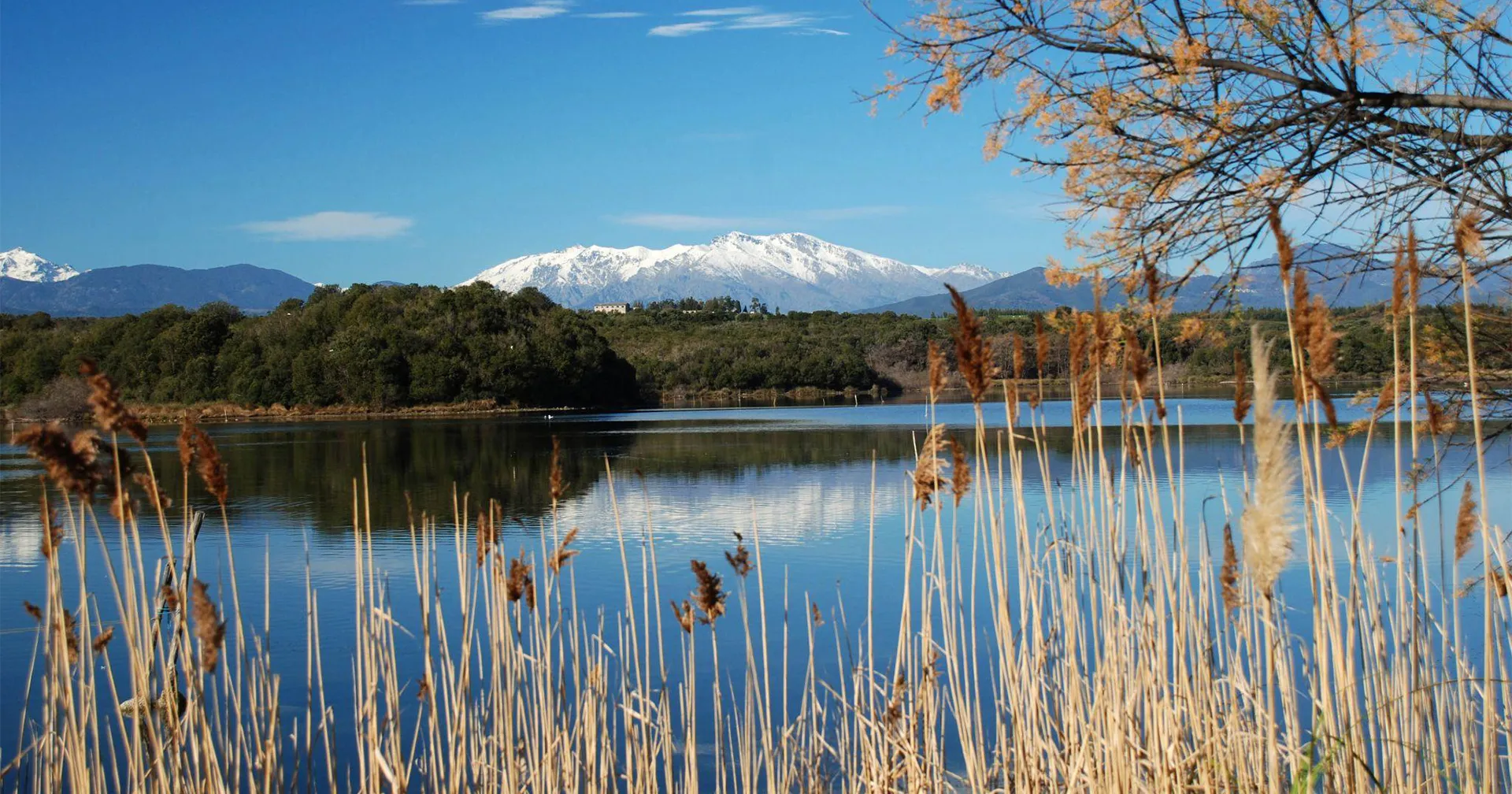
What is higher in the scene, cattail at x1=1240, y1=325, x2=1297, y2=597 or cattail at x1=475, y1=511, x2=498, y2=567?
cattail at x1=1240, y1=325, x2=1297, y2=597

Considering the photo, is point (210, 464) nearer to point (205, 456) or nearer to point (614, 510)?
point (205, 456)

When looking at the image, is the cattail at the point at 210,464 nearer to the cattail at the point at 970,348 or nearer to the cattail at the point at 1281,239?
the cattail at the point at 970,348

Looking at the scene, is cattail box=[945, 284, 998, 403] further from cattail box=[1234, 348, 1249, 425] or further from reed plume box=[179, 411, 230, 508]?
reed plume box=[179, 411, 230, 508]

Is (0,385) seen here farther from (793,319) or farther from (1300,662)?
(793,319)

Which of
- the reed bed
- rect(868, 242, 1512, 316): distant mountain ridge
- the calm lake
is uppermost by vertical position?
rect(868, 242, 1512, 316): distant mountain ridge

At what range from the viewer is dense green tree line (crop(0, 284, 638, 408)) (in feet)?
150

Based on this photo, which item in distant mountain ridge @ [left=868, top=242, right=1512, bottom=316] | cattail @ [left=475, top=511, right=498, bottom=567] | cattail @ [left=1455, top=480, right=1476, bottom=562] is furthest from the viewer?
distant mountain ridge @ [left=868, top=242, right=1512, bottom=316]

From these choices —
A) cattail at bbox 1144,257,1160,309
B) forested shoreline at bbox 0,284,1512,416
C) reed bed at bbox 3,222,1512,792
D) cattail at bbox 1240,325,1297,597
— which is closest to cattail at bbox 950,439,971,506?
reed bed at bbox 3,222,1512,792

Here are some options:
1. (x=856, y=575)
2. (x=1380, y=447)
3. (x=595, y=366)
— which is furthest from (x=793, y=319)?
(x=856, y=575)

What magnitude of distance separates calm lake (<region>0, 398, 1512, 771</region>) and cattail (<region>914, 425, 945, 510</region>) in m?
0.32

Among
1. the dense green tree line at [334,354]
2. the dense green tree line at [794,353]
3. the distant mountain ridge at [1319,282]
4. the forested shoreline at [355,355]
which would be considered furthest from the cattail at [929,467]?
the dense green tree line at [334,354]

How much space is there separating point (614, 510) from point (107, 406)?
11.1 feet

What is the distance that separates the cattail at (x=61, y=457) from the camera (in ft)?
5.44

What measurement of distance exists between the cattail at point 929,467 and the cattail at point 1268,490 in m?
1.12
